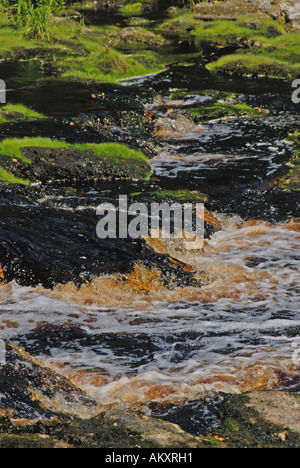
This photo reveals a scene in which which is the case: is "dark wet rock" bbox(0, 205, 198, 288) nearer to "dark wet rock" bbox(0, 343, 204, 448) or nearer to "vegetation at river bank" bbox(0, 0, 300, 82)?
"dark wet rock" bbox(0, 343, 204, 448)

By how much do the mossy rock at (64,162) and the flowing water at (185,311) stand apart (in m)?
0.60

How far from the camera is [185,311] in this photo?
731cm

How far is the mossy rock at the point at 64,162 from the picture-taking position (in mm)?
12172

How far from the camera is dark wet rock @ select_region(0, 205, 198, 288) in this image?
770cm

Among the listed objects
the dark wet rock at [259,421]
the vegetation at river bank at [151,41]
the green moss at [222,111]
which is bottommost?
the dark wet rock at [259,421]

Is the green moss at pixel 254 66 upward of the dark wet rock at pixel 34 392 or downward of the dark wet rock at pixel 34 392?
upward


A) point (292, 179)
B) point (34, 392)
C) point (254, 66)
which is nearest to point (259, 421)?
point (34, 392)

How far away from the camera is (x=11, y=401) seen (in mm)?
4422

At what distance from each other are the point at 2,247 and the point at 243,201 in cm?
594

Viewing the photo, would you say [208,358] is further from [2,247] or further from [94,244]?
[2,247]

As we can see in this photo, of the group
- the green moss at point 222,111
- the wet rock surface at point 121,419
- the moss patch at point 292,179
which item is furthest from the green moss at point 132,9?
the wet rock surface at point 121,419

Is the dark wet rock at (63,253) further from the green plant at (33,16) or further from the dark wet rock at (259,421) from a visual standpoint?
the green plant at (33,16)

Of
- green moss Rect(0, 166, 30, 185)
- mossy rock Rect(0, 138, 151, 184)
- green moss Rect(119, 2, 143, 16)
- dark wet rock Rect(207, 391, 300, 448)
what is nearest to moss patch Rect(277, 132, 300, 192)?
mossy rock Rect(0, 138, 151, 184)

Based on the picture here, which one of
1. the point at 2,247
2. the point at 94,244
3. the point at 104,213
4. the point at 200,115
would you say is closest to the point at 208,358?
the point at 94,244
